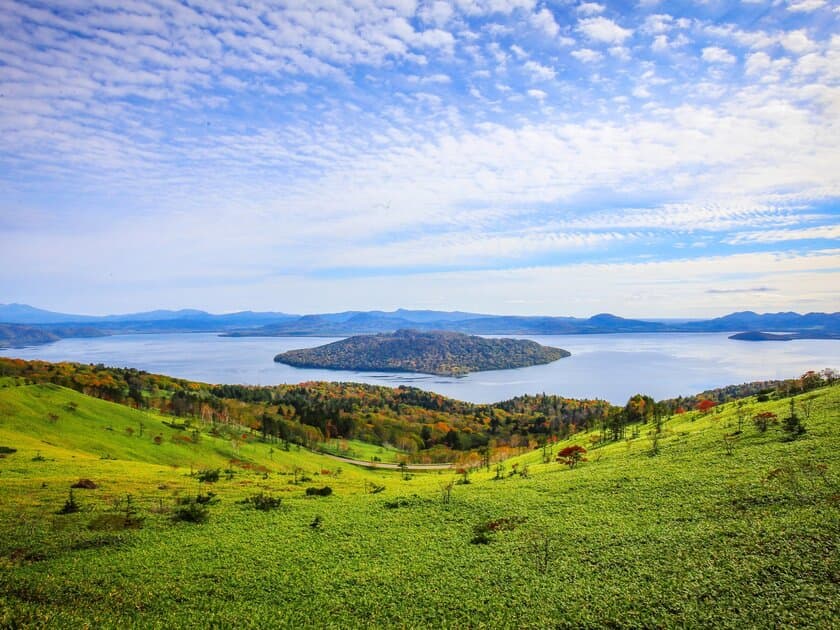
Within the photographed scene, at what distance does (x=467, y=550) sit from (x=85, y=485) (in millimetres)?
33081

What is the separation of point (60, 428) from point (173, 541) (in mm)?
55677

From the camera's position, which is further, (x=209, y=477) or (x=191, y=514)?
(x=209, y=477)

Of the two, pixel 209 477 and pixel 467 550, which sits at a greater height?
pixel 467 550

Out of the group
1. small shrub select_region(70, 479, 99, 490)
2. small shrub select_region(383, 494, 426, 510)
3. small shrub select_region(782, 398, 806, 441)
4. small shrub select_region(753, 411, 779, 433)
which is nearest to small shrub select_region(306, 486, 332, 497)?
small shrub select_region(383, 494, 426, 510)

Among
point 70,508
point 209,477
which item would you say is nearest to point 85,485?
point 70,508

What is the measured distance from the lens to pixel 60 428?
230 ft

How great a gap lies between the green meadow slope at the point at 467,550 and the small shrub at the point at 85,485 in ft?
3.00

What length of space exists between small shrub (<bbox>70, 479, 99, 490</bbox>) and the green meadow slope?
92 cm

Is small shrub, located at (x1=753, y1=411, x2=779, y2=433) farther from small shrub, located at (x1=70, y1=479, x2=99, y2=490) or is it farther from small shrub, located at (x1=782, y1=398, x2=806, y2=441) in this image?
small shrub, located at (x1=70, y1=479, x2=99, y2=490)

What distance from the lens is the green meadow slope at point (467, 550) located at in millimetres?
20781

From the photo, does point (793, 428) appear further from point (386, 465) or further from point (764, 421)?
point (386, 465)

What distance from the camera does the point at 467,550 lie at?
28.0 m

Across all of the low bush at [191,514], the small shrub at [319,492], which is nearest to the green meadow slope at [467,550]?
the low bush at [191,514]

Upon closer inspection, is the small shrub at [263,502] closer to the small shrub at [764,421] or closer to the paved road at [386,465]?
the small shrub at [764,421]
